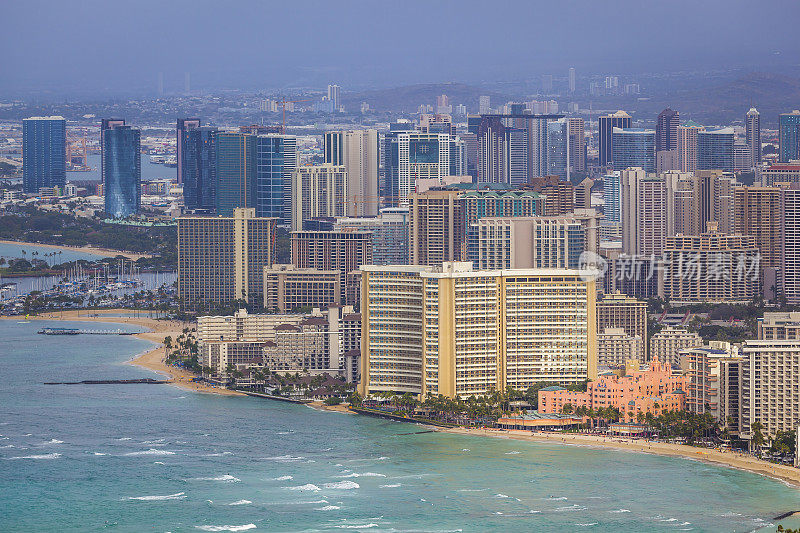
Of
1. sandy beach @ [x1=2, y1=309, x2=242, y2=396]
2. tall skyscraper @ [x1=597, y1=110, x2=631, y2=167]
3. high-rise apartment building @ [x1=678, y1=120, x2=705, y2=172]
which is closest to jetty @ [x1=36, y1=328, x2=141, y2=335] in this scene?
sandy beach @ [x1=2, y1=309, x2=242, y2=396]

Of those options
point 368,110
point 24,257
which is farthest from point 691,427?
point 368,110

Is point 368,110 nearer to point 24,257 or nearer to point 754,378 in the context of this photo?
point 24,257

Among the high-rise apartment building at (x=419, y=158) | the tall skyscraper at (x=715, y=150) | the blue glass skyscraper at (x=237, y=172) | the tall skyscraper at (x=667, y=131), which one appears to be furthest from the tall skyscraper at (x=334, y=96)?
the blue glass skyscraper at (x=237, y=172)

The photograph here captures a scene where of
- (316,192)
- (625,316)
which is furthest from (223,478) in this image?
(316,192)

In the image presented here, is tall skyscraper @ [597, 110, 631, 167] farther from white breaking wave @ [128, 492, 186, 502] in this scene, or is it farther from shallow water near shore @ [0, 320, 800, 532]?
white breaking wave @ [128, 492, 186, 502]

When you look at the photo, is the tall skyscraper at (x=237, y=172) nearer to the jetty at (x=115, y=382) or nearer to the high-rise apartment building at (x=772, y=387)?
the jetty at (x=115, y=382)

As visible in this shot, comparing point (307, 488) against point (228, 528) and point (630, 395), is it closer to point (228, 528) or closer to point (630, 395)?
point (228, 528)
